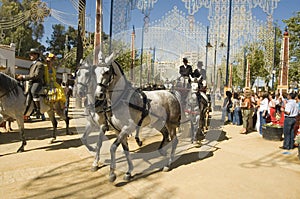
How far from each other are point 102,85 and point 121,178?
195 cm

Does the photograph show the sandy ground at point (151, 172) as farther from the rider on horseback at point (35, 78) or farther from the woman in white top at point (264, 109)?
the woman in white top at point (264, 109)

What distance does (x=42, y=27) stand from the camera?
41.0 m

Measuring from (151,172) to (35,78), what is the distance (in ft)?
13.5

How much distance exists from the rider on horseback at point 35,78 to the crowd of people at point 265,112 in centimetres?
745

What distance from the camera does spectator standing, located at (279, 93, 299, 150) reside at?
7176mm

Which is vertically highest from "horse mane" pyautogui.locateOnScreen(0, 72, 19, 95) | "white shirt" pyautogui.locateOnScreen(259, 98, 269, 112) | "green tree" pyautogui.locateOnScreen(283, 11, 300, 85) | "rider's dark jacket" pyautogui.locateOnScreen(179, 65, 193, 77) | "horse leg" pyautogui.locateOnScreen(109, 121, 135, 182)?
"green tree" pyautogui.locateOnScreen(283, 11, 300, 85)

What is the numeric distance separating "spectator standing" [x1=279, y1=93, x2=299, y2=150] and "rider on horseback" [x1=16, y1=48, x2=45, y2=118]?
7.45 metres

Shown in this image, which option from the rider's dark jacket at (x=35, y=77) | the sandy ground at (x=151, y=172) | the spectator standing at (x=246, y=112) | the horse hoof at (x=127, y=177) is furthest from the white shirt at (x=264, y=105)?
the rider's dark jacket at (x=35, y=77)

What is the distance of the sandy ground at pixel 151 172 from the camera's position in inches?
162

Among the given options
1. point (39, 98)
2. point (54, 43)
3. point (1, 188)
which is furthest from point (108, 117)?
point (54, 43)

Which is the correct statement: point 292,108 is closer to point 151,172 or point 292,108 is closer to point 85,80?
point 151,172

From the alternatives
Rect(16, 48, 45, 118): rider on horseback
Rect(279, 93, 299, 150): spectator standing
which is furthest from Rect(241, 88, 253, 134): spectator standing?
Rect(16, 48, 45, 118): rider on horseback

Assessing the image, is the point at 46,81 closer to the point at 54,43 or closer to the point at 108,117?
the point at 108,117

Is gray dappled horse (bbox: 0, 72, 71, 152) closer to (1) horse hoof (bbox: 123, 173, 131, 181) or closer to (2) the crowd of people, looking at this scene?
(1) horse hoof (bbox: 123, 173, 131, 181)
